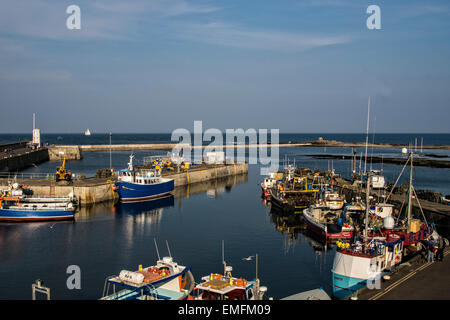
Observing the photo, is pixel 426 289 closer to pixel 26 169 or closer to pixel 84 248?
pixel 84 248

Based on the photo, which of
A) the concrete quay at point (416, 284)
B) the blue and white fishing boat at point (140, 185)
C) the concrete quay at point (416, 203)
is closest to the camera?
the concrete quay at point (416, 284)

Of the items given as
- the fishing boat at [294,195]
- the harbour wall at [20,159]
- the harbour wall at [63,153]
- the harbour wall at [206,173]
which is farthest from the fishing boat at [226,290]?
the harbour wall at [63,153]

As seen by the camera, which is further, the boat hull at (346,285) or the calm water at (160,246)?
the calm water at (160,246)

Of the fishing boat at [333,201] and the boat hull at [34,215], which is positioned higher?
the fishing boat at [333,201]

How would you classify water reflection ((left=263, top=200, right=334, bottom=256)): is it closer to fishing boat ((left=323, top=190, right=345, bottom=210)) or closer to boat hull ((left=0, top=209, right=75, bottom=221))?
fishing boat ((left=323, top=190, right=345, bottom=210))

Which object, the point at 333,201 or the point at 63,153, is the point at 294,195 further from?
the point at 63,153

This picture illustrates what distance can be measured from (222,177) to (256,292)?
2825 inches

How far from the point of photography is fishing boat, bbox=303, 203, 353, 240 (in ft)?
123

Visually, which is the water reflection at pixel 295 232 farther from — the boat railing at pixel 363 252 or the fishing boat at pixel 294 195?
the boat railing at pixel 363 252


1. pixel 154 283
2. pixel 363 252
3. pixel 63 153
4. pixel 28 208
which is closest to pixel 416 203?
pixel 363 252

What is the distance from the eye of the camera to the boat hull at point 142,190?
58250 mm

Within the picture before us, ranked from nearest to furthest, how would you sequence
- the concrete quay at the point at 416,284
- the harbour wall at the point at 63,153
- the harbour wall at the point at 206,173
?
the concrete quay at the point at 416,284
the harbour wall at the point at 206,173
the harbour wall at the point at 63,153

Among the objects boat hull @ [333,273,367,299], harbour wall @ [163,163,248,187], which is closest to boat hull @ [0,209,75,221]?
harbour wall @ [163,163,248,187]
